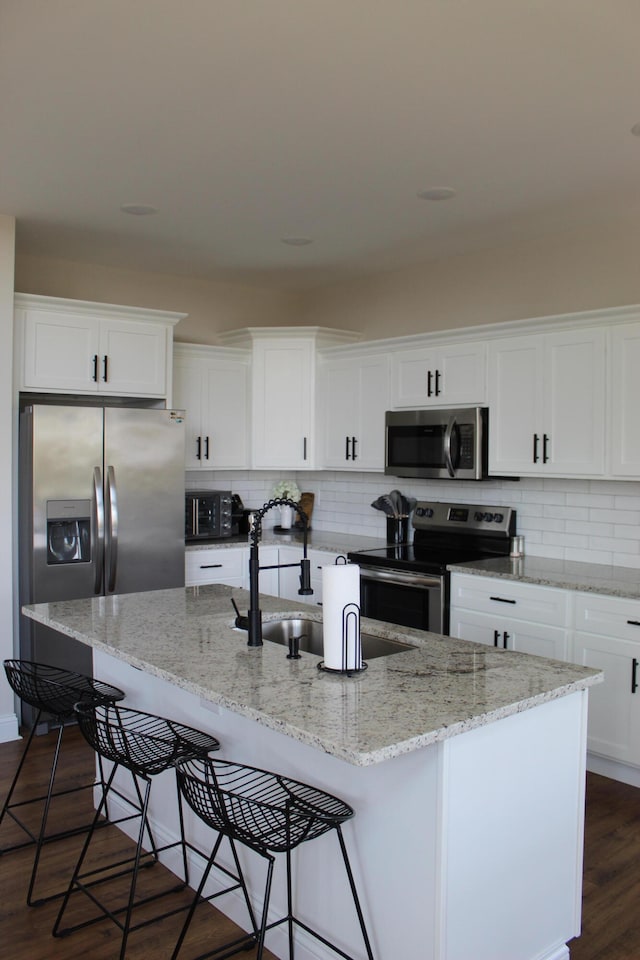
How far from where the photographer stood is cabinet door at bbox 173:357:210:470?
5453 mm

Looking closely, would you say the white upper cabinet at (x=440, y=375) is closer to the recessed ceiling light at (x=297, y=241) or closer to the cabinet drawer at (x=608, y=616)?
the recessed ceiling light at (x=297, y=241)

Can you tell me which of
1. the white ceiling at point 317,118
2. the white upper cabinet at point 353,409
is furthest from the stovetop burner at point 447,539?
the white ceiling at point 317,118

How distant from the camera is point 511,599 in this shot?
4051 millimetres

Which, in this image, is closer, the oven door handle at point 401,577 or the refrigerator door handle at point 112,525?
the oven door handle at point 401,577

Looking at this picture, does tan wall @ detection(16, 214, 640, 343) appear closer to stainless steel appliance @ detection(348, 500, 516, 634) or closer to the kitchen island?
stainless steel appliance @ detection(348, 500, 516, 634)

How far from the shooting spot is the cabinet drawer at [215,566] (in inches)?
203

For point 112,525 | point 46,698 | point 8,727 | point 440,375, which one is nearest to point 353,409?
point 440,375

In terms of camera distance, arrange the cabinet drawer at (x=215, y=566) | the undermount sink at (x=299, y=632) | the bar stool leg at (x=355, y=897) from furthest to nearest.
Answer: the cabinet drawer at (x=215, y=566) < the undermount sink at (x=299, y=632) < the bar stool leg at (x=355, y=897)

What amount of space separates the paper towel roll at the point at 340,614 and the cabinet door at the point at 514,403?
7.66ft

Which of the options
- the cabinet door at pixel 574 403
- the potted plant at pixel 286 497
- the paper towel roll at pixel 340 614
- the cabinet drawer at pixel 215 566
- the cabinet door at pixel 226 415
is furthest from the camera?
the potted plant at pixel 286 497

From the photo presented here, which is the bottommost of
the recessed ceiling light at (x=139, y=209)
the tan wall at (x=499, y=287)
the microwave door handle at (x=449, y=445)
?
the microwave door handle at (x=449, y=445)

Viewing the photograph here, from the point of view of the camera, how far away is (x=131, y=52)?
254cm

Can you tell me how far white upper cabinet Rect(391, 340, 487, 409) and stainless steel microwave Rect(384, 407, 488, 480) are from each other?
69 mm

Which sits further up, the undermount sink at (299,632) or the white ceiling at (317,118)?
the white ceiling at (317,118)
